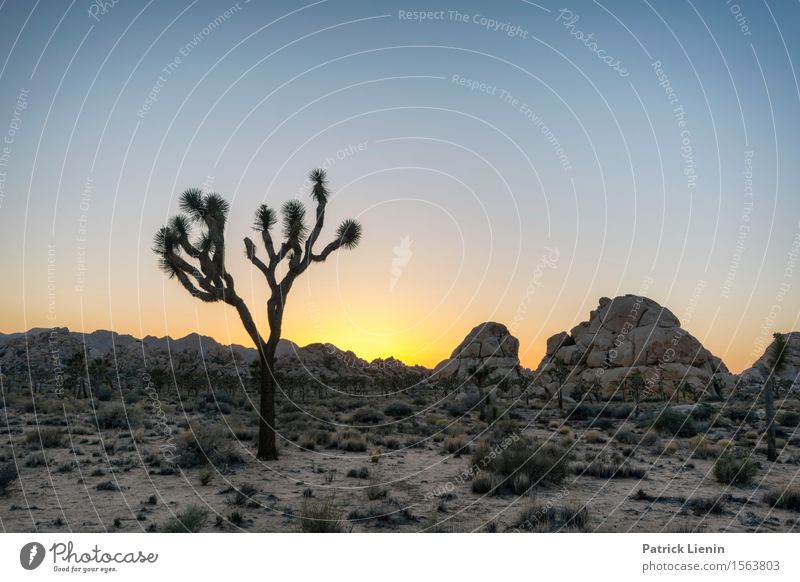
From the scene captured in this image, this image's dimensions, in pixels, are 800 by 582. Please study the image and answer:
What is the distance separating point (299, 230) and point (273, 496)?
28.8 ft

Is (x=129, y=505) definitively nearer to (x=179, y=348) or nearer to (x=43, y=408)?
(x=43, y=408)

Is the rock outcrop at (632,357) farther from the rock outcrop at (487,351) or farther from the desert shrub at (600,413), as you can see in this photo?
the desert shrub at (600,413)

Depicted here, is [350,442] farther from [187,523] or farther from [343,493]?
[187,523]

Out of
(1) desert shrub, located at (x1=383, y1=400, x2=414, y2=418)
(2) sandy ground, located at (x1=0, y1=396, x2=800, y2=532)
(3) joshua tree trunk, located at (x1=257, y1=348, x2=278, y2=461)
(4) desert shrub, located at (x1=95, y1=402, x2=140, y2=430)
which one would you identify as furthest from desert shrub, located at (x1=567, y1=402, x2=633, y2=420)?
(4) desert shrub, located at (x1=95, y1=402, x2=140, y2=430)

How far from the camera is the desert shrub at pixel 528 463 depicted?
14578 mm

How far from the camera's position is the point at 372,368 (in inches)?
5384

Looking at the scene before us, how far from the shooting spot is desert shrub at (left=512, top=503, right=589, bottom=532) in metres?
10.6

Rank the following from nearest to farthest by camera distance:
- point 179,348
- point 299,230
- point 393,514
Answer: point 393,514
point 299,230
point 179,348

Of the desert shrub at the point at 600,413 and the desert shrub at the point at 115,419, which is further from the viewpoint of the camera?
the desert shrub at the point at 600,413

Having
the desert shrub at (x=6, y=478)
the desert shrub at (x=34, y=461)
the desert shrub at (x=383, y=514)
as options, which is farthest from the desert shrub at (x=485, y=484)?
the desert shrub at (x=34, y=461)

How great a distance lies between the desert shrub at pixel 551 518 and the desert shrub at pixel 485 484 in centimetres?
199

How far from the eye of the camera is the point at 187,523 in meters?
10.1

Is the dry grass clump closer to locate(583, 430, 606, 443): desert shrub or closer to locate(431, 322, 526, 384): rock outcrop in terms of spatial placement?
locate(583, 430, 606, 443): desert shrub
